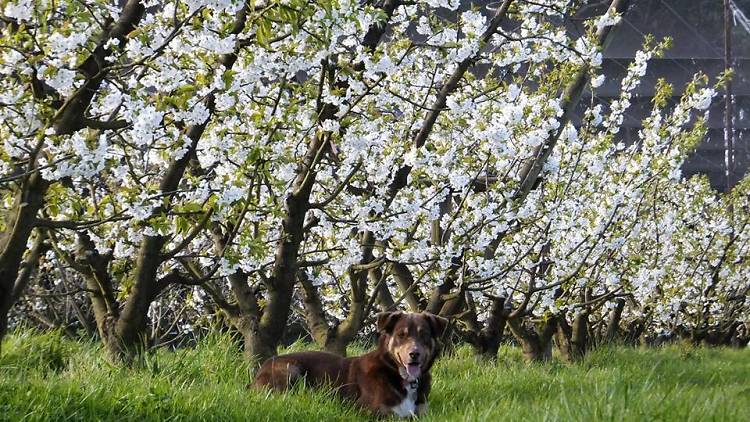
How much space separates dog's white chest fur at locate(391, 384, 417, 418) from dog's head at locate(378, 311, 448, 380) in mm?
118

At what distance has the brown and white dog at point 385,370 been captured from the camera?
7289 mm

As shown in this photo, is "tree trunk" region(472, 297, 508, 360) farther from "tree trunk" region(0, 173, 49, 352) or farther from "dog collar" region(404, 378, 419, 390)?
"tree trunk" region(0, 173, 49, 352)

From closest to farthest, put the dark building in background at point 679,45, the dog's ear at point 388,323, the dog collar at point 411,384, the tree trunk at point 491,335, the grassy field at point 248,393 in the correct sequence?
the grassy field at point 248,393 → the dog collar at point 411,384 → the dog's ear at point 388,323 → the tree trunk at point 491,335 → the dark building in background at point 679,45

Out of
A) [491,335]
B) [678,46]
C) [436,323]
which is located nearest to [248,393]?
[436,323]

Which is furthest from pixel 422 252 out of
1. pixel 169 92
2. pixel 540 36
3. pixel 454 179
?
pixel 169 92

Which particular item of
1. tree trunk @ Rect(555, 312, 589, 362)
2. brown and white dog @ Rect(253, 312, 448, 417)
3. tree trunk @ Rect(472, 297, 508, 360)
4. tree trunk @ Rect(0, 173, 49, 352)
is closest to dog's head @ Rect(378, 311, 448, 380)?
brown and white dog @ Rect(253, 312, 448, 417)

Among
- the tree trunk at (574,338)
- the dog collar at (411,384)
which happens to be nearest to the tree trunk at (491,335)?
the tree trunk at (574,338)

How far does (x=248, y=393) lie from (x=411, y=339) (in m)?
1.34

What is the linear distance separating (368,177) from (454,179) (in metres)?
1.20

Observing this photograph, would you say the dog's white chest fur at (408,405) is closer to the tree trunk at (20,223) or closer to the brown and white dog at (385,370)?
the brown and white dog at (385,370)

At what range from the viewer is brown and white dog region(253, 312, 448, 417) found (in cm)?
729

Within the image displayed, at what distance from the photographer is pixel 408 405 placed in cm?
729

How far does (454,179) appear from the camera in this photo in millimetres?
7859

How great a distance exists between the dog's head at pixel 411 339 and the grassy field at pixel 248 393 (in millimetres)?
396
